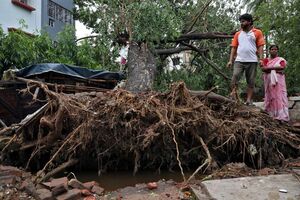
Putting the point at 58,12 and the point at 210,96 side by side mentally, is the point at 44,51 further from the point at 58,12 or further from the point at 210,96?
the point at 58,12

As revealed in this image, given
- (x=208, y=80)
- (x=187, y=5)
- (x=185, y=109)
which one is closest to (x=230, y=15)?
(x=187, y=5)

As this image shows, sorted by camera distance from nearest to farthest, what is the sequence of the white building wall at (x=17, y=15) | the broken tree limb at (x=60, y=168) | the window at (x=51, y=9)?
1. the broken tree limb at (x=60, y=168)
2. the white building wall at (x=17, y=15)
3. the window at (x=51, y=9)

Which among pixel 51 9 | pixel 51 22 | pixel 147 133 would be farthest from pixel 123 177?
pixel 51 9

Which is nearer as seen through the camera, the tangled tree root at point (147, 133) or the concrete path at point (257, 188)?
the concrete path at point (257, 188)

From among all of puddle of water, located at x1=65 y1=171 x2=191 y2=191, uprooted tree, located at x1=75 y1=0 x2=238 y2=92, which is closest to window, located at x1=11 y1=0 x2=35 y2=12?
uprooted tree, located at x1=75 y1=0 x2=238 y2=92

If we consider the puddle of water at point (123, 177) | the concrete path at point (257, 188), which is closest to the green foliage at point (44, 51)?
the puddle of water at point (123, 177)

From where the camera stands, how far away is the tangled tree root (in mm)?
5344

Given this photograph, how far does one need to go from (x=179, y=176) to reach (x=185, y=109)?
3.37ft

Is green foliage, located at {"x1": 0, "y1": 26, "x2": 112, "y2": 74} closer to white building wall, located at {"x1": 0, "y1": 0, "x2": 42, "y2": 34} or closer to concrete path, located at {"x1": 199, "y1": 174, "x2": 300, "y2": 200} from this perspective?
white building wall, located at {"x1": 0, "y1": 0, "x2": 42, "y2": 34}

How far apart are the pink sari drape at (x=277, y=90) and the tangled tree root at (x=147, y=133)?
0.28 m

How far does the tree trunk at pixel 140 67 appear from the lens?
28.2ft

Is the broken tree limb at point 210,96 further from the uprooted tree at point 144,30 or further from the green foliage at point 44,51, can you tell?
the green foliage at point 44,51

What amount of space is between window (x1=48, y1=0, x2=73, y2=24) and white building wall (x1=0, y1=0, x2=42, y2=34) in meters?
1.78

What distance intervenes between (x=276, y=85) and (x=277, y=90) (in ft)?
0.28
